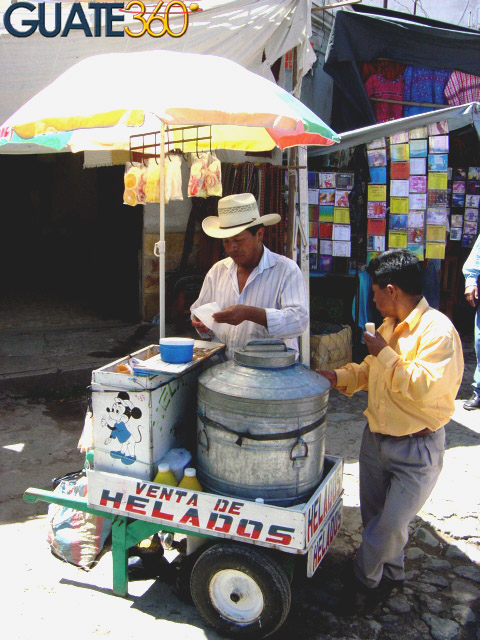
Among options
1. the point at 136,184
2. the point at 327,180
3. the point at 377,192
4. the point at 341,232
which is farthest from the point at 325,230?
the point at 136,184

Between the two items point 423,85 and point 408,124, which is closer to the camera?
point 408,124

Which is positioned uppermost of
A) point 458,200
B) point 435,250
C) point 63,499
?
point 458,200

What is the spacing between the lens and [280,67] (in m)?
6.10

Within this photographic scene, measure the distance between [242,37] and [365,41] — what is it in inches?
103

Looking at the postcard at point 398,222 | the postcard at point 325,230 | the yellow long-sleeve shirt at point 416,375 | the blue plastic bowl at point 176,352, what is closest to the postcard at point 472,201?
the postcard at point 398,222

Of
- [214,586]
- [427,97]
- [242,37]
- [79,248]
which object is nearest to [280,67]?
[242,37]

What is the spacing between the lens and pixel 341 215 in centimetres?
648

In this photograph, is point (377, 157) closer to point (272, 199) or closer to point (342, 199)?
point (342, 199)

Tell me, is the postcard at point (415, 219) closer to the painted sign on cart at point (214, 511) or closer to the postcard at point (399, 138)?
the postcard at point (399, 138)

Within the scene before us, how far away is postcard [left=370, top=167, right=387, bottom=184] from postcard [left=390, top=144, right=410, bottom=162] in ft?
0.52

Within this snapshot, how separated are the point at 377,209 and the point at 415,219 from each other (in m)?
0.41

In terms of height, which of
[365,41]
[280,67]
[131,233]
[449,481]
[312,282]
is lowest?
[449,481]

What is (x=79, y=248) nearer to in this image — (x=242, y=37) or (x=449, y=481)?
(x=242, y=37)

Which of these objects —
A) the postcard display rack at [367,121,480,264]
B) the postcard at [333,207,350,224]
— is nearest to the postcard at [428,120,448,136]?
the postcard display rack at [367,121,480,264]
